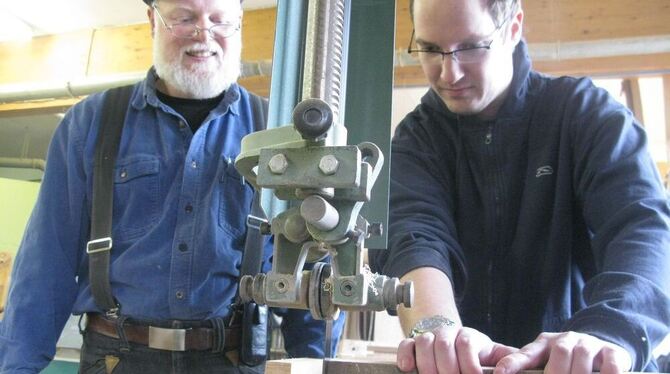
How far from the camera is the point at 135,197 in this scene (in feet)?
4.45

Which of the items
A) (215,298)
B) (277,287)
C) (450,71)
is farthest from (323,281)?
(215,298)

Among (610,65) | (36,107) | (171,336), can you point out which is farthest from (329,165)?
(36,107)

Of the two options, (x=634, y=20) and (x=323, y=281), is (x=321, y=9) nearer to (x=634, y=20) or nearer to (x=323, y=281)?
(x=323, y=281)

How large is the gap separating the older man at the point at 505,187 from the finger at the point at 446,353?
125 mm

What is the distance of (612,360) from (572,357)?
0.13 ft

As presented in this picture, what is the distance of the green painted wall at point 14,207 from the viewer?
4340 mm

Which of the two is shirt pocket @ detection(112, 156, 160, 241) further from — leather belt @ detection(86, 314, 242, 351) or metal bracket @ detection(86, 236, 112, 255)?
leather belt @ detection(86, 314, 242, 351)

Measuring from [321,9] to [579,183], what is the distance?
2.05ft

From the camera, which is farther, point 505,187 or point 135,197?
point 135,197

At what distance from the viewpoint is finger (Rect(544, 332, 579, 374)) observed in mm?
658

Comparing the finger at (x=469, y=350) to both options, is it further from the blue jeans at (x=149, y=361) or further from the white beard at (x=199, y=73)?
the white beard at (x=199, y=73)

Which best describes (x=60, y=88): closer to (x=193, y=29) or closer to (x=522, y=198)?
(x=193, y=29)

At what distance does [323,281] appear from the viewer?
606mm

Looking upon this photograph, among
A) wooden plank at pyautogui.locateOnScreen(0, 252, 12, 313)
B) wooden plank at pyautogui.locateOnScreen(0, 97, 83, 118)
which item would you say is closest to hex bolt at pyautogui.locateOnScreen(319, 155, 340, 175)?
wooden plank at pyautogui.locateOnScreen(0, 97, 83, 118)
